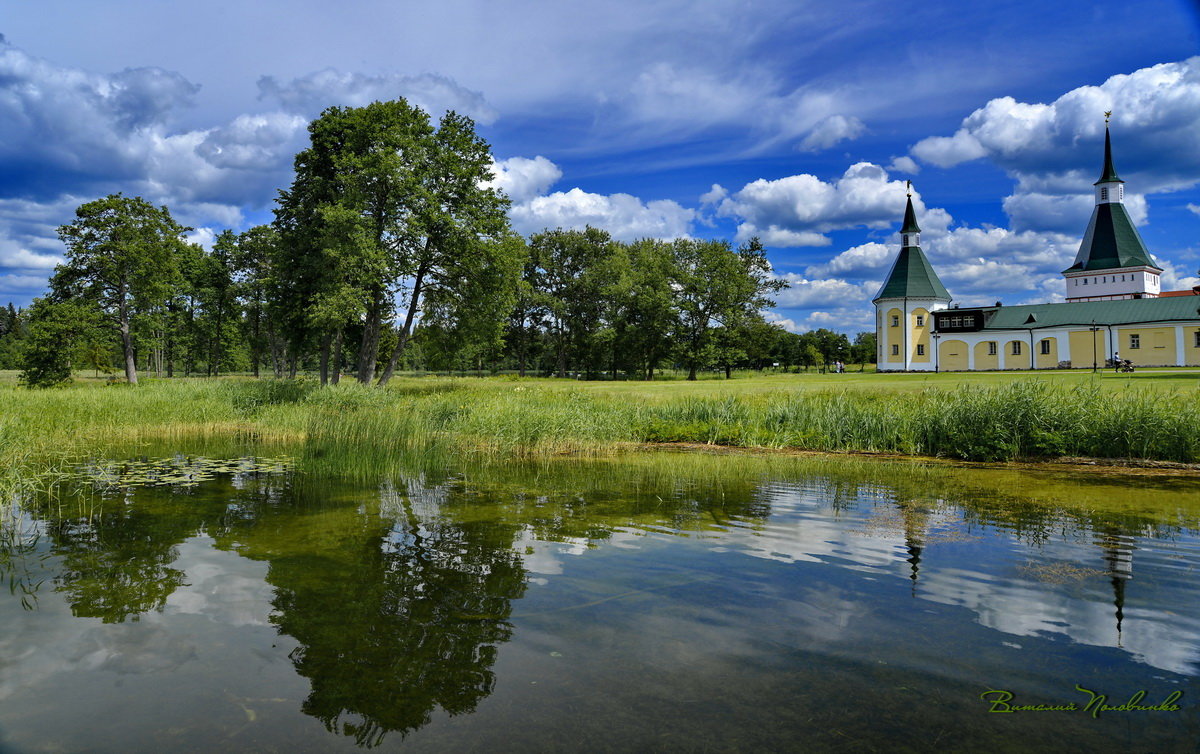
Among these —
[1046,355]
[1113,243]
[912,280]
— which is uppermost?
[1113,243]

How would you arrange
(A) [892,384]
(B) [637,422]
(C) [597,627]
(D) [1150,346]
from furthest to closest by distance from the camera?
1. (D) [1150,346]
2. (A) [892,384]
3. (B) [637,422]
4. (C) [597,627]

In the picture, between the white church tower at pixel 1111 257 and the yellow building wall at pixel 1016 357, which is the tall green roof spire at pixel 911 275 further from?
the white church tower at pixel 1111 257

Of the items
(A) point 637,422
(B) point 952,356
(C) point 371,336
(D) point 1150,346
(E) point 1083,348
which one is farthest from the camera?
(B) point 952,356

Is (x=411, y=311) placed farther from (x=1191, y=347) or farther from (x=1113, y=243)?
(x=1113, y=243)

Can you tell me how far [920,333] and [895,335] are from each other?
258 centimetres

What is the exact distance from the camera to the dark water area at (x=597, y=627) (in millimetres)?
4047

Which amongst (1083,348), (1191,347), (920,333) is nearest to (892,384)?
(1083,348)

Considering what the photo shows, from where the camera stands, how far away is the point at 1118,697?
4309 millimetres

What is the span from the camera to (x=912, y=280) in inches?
2926

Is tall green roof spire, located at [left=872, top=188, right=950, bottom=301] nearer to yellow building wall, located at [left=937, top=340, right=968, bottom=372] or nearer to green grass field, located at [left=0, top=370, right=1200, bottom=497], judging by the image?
yellow building wall, located at [left=937, top=340, right=968, bottom=372]

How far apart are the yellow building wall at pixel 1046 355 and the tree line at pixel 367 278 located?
27.1m

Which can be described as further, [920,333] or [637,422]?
[920,333]

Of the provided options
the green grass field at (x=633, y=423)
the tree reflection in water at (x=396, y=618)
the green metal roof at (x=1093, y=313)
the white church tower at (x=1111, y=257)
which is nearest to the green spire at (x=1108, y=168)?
the white church tower at (x=1111, y=257)

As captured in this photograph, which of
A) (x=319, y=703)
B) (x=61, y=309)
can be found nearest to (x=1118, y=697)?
(x=319, y=703)
